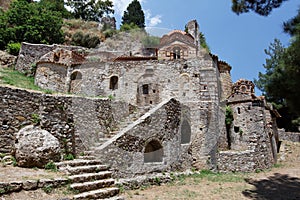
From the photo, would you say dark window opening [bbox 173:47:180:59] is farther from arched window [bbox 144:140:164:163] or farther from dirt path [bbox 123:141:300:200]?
dirt path [bbox 123:141:300:200]

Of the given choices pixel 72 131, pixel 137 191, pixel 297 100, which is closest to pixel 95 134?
pixel 72 131

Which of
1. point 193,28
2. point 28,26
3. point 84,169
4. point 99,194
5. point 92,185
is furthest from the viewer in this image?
point 193,28

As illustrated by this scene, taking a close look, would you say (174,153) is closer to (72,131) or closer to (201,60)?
(72,131)

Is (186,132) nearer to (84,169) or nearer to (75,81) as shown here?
(84,169)

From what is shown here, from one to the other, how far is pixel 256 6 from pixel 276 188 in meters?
6.73

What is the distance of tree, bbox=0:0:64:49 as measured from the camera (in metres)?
22.4

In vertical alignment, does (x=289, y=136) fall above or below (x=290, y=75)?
below

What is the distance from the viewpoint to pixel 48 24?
24953 mm

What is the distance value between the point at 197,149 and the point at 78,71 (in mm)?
11134

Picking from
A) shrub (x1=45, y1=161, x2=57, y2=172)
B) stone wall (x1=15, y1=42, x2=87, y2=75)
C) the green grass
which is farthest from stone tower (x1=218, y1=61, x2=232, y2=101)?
stone wall (x1=15, y1=42, x2=87, y2=75)

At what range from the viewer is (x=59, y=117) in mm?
7629

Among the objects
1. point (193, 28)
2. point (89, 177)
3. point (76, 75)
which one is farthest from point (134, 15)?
point (89, 177)

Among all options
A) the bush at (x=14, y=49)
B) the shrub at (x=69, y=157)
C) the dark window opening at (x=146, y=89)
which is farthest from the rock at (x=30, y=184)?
the bush at (x=14, y=49)

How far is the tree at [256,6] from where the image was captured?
6714 millimetres
